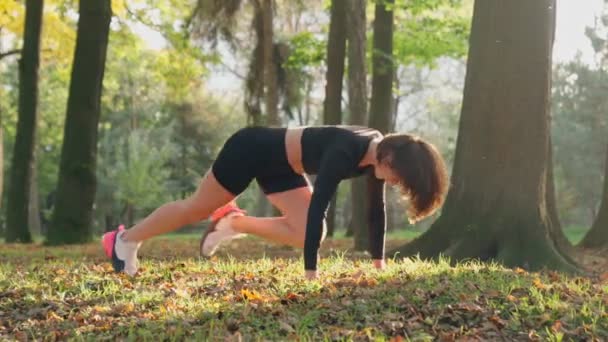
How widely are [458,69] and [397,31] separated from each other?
30.4 metres

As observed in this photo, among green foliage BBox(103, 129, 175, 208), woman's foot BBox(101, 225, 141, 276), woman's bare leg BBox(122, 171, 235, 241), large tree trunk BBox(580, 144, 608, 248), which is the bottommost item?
green foliage BBox(103, 129, 175, 208)

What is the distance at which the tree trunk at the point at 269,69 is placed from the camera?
62.5ft

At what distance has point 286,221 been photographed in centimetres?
687

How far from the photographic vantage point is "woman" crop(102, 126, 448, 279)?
5727 millimetres

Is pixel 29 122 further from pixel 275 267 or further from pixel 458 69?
pixel 458 69

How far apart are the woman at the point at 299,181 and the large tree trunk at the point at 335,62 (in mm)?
10483

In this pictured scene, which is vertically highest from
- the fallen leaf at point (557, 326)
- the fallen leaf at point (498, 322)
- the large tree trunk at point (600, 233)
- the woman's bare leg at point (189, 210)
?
the woman's bare leg at point (189, 210)

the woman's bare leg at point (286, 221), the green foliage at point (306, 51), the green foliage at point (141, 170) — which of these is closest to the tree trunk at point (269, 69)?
the green foliage at point (306, 51)

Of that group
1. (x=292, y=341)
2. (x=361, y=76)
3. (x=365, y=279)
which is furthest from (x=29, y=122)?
(x=292, y=341)

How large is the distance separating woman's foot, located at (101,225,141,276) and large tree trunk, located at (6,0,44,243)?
1311 centimetres

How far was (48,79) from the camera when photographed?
4644 centimetres

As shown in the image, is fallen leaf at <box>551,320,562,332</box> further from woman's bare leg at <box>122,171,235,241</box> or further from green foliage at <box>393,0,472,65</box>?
green foliage at <box>393,0,472,65</box>

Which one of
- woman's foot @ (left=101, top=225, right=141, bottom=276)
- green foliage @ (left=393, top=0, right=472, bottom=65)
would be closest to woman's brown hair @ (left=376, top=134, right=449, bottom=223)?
woman's foot @ (left=101, top=225, right=141, bottom=276)

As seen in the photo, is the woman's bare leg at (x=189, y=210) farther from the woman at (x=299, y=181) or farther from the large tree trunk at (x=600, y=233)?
the large tree trunk at (x=600, y=233)
